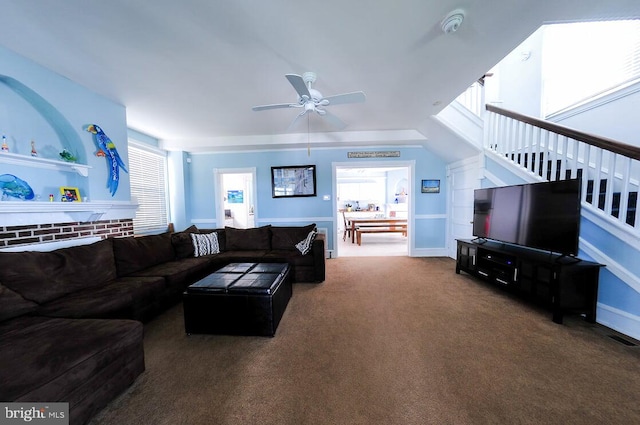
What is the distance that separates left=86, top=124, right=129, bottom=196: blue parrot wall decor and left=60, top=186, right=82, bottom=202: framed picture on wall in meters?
0.40

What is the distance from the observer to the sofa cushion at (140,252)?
259cm

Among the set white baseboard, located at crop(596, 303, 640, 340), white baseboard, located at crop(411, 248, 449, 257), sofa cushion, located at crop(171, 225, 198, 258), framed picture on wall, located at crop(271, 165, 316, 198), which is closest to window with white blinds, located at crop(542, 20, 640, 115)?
white baseboard, located at crop(596, 303, 640, 340)

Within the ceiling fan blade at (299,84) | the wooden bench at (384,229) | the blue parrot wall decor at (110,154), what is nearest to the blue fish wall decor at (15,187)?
the blue parrot wall decor at (110,154)

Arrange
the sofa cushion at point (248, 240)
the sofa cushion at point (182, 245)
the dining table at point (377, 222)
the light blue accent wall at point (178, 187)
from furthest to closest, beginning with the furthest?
the dining table at point (377, 222) < the light blue accent wall at point (178, 187) < the sofa cushion at point (248, 240) < the sofa cushion at point (182, 245)

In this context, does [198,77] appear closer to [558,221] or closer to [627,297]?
[558,221]

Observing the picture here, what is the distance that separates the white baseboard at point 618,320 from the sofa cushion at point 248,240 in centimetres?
412

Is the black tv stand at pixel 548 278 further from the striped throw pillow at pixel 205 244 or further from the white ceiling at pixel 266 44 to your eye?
the striped throw pillow at pixel 205 244

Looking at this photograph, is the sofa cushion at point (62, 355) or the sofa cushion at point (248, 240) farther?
the sofa cushion at point (248, 240)

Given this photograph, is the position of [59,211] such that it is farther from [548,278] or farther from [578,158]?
[578,158]

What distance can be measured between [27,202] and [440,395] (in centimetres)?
380

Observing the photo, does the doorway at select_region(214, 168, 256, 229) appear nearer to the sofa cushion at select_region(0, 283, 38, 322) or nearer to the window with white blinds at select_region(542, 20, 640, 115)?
the sofa cushion at select_region(0, 283, 38, 322)

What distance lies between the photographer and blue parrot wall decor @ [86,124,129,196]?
8.95 feet

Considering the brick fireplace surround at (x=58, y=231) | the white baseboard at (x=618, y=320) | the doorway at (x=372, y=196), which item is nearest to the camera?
→ the white baseboard at (x=618, y=320)

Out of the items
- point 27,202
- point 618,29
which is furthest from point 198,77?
point 618,29
